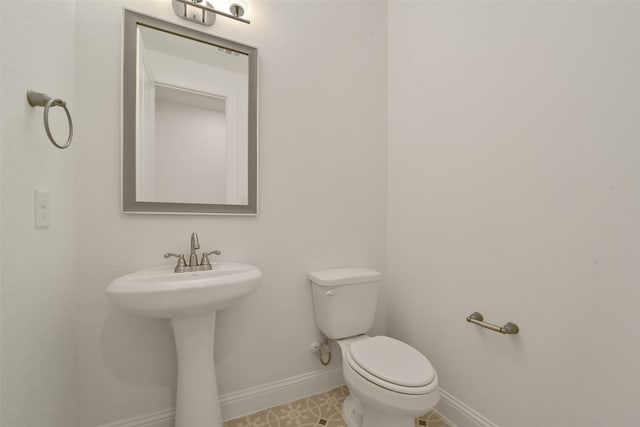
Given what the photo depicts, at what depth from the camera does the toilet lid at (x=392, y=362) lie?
93 centimetres

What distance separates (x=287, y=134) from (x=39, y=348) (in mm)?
1222

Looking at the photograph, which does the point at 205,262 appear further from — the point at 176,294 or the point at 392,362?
the point at 392,362

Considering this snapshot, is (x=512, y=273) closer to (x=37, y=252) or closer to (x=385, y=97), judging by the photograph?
(x=385, y=97)

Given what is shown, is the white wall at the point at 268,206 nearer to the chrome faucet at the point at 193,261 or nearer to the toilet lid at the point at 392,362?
the chrome faucet at the point at 193,261

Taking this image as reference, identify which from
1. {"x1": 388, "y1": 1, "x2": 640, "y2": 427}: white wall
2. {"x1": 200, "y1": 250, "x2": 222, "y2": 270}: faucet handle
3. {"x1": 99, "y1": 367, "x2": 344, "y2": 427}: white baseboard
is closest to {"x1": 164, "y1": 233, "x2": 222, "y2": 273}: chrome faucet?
{"x1": 200, "y1": 250, "x2": 222, "y2": 270}: faucet handle

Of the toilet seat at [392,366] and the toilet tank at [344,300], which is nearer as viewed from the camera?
the toilet seat at [392,366]

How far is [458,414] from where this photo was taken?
121 cm

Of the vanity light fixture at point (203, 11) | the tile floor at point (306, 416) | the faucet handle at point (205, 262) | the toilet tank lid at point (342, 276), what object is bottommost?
the tile floor at point (306, 416)

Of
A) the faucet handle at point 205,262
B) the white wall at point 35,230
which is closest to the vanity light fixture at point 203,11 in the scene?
the white wall at point 35,230

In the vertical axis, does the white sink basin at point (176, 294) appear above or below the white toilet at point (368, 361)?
above

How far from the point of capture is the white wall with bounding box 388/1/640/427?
0.77 m

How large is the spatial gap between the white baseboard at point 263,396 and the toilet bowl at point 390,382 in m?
0.34

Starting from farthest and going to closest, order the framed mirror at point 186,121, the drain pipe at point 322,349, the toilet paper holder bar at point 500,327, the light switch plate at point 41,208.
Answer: the drain pipe at point 322,349, the framed mirror at point 186,121, the toilet paper holder bar at point 500,327, the light switch plate at point 41,208

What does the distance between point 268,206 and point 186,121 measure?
21.6 inches
